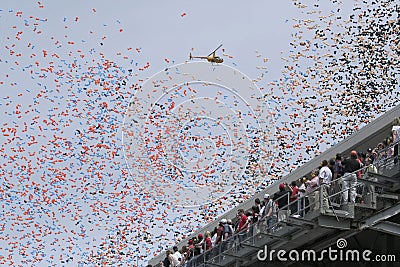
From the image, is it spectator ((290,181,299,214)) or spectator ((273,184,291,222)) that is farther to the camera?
spectator ((273,184,291,222))

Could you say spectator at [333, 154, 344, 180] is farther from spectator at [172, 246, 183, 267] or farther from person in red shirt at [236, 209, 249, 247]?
spectator at [172, 246, 183, 267]

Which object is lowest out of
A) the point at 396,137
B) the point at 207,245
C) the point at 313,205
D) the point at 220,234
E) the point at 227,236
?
the point at 313,205

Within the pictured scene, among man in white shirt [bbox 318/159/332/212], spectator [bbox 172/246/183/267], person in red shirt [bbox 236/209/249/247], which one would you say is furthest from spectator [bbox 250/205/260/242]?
spectator [bbox 172/246/183/267]

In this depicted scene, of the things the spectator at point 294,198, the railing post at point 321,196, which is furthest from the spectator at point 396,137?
the spectator at point 294,198

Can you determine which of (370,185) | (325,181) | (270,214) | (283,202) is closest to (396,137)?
(370,185)

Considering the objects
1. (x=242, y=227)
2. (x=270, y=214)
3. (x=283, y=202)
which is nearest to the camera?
(x=283, y=202)

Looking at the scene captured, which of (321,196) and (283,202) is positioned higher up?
(283,202)

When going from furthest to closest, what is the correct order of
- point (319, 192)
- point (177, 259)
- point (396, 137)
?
1. point (177, 259)
2. point (319, 192)
3. point (396, 137)

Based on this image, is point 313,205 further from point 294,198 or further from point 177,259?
point 177,259

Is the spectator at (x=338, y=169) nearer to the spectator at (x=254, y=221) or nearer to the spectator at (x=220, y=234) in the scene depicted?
the spectator at (x=254, y=221)

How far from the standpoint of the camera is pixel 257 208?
32.9 meters

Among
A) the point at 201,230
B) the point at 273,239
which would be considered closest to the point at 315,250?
the point at 273,239

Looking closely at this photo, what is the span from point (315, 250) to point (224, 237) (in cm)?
355

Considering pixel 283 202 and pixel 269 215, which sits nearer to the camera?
pixel 283 202
